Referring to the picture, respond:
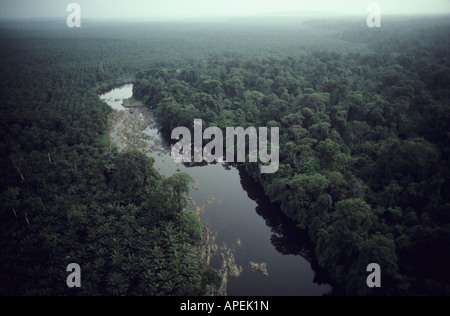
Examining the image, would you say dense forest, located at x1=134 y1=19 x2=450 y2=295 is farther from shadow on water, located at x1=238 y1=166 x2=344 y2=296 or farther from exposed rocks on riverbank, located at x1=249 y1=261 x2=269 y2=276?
exposed rocks on riverbank, located at x1=249 y1=261 x2=269 y2=276

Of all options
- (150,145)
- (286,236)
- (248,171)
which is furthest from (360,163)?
(150,145)

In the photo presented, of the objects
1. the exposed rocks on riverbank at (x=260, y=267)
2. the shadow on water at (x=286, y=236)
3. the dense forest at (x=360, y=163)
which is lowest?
the exposed rocks on riverbank at (x=260, y=267)

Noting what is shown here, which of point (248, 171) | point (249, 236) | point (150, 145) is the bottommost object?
point (249, 236)

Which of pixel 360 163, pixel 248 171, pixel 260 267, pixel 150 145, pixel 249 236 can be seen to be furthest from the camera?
pixel 150 145

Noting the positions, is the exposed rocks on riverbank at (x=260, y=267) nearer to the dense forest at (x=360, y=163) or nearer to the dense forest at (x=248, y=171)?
the dense forest at (x=248, y=171)

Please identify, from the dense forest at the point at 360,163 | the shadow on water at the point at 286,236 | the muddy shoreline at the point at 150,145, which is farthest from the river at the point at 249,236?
the dense forest at the point at 360,163

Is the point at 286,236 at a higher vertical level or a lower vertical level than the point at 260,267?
higher

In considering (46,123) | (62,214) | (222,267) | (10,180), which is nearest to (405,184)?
(222,267)

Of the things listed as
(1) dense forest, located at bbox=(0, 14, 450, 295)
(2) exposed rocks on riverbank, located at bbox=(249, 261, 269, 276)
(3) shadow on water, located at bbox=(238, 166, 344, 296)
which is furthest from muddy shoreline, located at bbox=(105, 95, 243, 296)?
(3) shadow on water, located at bbox=(238, 166, 344, 296)

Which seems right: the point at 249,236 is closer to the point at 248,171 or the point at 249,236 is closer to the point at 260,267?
the point at 260,267
